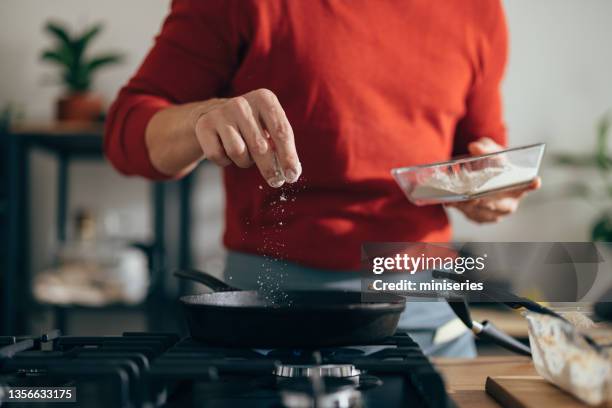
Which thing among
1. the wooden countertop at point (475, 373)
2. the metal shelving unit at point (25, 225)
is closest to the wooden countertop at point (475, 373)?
the wooden countertop at point (475, 373)

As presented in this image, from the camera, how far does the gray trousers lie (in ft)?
3.17

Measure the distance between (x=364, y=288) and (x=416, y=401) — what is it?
312 mm

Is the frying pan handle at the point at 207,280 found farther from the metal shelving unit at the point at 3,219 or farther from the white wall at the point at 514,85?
the white wall at the point at 514,85

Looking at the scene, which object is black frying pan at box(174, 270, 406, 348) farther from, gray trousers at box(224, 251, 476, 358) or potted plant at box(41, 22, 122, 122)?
potted plant at box(41, 22, 122, 122)

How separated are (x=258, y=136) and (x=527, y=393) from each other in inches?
13.1

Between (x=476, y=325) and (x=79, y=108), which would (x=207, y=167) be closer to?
(x=79, y=108)

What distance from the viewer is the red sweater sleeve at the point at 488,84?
3.67ft

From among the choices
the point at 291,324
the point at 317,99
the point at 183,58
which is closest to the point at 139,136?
Answer: the point at 183,58

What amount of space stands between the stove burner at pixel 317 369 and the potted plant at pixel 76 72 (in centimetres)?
210

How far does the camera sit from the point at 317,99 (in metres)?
0.97

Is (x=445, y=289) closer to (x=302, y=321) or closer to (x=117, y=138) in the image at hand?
(x=302, y=321)

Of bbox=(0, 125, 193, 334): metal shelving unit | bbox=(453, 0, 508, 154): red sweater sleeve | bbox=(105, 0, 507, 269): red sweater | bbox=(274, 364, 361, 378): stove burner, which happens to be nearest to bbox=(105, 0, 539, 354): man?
bbox=(105, 0, 507, 269): red sweater

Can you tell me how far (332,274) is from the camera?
972 millimetres

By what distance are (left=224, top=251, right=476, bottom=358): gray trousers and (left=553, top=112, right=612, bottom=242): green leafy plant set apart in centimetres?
175
